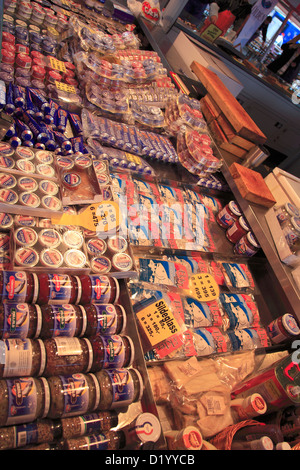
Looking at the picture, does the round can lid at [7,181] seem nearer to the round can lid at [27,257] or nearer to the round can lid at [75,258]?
the round can lid at [27,257]

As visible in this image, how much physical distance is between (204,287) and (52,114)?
1.83 m

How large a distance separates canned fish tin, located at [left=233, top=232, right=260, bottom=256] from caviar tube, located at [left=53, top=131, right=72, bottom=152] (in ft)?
Result: 5.49

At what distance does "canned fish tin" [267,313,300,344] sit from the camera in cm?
230

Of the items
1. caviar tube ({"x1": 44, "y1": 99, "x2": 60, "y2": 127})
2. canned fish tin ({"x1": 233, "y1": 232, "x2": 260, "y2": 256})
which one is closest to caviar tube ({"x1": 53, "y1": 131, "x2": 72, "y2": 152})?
caviar tube ({"x1": 44, "y1": 99, "x2": 60, "y2": 127})

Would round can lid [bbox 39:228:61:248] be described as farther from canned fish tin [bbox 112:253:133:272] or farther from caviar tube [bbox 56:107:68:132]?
caviar tube [bbox 56:107:68:132]

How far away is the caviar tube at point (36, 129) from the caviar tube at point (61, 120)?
214 mm

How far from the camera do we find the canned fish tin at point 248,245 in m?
2.67

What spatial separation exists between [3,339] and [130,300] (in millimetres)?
745

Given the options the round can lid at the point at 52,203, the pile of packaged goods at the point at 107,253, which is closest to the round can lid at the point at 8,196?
the pile of packaged goods at the point at 107,253

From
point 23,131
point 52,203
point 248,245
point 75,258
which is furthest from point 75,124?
point 248,245

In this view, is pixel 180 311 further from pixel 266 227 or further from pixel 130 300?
pixel 266 227

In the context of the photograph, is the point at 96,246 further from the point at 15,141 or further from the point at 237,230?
the point at 237,230

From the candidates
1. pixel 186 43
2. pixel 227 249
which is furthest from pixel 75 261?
pixel 186 43
